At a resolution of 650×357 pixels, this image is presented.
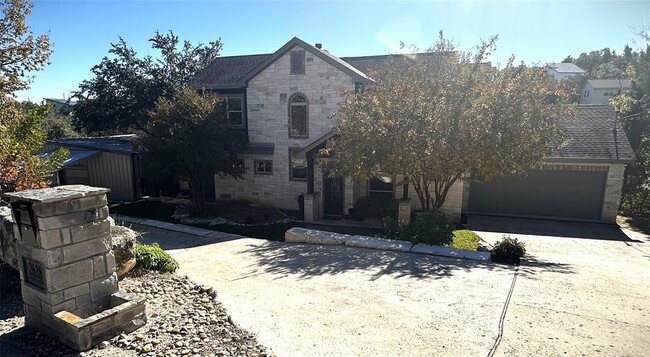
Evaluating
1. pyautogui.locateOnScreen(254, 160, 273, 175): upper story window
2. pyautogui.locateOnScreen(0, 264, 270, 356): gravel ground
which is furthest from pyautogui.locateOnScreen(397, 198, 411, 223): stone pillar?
pyautogui.locateOnScreen(0, 264, 270, 356): gravel ground

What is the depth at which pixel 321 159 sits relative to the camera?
16.8 metres

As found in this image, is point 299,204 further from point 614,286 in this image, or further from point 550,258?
point 614,286

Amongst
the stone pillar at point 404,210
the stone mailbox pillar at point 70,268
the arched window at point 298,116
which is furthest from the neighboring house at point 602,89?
the stone mailbox pillar at point 70,268

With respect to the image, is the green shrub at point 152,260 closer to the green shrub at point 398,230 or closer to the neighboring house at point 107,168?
the green shrub at point 398,230

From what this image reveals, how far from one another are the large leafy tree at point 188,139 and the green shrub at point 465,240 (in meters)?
10.3

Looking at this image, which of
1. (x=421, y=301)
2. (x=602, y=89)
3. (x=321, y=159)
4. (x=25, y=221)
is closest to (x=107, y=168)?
(x=321, y=159)

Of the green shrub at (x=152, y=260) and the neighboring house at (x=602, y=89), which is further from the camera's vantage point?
the neighboring house at (x=602, y=89)

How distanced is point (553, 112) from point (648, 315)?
782cm

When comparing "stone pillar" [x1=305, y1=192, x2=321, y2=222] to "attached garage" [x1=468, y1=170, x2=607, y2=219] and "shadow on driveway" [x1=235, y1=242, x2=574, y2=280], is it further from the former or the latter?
"attached garage" [x1=468, y1=170, x2=607, y2=219]

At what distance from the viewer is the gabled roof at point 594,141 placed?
16.8m

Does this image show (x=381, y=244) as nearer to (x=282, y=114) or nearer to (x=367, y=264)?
(x=367, y=264)

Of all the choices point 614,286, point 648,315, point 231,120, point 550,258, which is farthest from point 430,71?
point 231,120

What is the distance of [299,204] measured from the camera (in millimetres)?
17906

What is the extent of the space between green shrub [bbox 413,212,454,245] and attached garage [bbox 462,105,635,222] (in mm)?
6633
